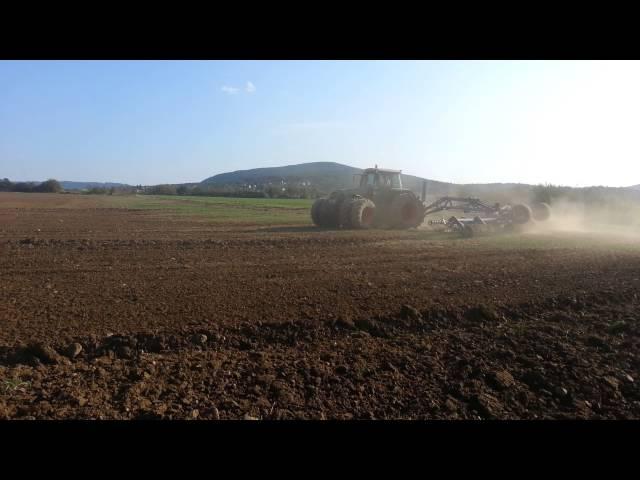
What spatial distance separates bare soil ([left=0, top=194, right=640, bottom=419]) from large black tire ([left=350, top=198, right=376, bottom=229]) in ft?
22.1

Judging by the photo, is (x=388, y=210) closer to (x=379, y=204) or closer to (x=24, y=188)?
(x=379, y=204)

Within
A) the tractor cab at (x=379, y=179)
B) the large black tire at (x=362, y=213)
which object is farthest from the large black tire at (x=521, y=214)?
the large black tire at (x=362, y=213)

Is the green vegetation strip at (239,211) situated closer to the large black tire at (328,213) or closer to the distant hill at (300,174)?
the large black tire at (328,213)

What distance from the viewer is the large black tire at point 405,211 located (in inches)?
704

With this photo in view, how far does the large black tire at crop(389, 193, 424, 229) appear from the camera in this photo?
1788cm

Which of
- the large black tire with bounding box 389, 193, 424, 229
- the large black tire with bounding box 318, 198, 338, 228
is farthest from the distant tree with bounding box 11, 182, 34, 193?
the large black tire with bounding box 389, 193, 424, 229

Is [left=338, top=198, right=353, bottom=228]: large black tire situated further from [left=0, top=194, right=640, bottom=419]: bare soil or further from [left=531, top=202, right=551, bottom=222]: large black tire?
[left=531, top=202, right=551, bottom=222]: large black tire

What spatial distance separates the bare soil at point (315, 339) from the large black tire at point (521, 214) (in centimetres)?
879

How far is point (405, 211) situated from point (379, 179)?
5.47 feet

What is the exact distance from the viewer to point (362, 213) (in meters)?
16.9

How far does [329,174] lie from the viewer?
132250 mm
